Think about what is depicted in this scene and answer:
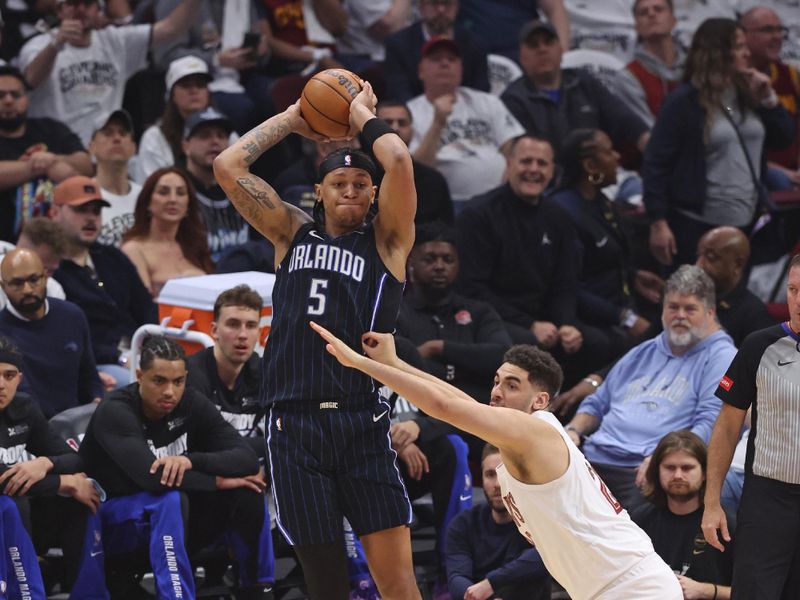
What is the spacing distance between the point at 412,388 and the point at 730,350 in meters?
3.94

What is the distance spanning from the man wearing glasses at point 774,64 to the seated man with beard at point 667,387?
4.35 m

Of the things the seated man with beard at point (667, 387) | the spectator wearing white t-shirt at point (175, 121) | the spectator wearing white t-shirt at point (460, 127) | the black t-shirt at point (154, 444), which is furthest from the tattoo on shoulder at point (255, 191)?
the spectator wearing white t-shirt at point (460, 127)

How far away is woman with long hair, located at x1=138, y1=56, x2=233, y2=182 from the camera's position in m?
9.85

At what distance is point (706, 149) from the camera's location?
33.5 ft

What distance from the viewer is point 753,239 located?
10609mm

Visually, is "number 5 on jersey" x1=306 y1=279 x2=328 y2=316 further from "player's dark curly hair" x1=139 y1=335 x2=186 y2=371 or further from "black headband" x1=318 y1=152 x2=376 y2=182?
"player's dark curly hair" x1=139 y1=335 x2=186 y2=371

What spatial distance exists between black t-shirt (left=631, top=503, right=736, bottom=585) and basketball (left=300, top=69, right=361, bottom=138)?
8.76 feet

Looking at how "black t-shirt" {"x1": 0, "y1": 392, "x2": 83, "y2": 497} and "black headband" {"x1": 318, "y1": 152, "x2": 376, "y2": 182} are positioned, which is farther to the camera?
"black t-shirt" {"x1": 0, "y1": 392, "x2": 83, "y2": 497}

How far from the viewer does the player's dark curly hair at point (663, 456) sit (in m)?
6.93

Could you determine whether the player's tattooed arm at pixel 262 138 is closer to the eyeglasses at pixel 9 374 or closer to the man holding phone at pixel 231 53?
the eyeglasses at pixel 9 374

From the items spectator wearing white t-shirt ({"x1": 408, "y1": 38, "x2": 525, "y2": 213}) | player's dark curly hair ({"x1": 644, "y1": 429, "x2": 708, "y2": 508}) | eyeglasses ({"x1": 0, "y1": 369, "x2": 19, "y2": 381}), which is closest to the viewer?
eyeglasses ({"x1": 0, "y1": 369, "x2": 19, "y2": 381})

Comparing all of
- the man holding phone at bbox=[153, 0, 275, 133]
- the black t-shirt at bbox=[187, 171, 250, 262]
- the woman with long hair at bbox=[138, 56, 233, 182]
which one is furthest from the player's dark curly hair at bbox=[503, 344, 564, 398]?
the man holding phone at bbox=[153, 0, 275, 133]

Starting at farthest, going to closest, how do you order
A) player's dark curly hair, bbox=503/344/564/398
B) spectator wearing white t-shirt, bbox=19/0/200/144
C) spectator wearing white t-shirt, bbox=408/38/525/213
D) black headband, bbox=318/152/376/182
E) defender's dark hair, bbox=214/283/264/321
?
spectator wearing white t-shirt, bbox=408/38/525/213, spectator wearing white t-shirt, bbox=19/0/200/144, defender's dark hair, bbox=214/283/264/321, black headband, bbox=318/152/376/182, player's dark curly hair, bbox=503/344/564/398

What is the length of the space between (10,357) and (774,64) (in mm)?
7799
